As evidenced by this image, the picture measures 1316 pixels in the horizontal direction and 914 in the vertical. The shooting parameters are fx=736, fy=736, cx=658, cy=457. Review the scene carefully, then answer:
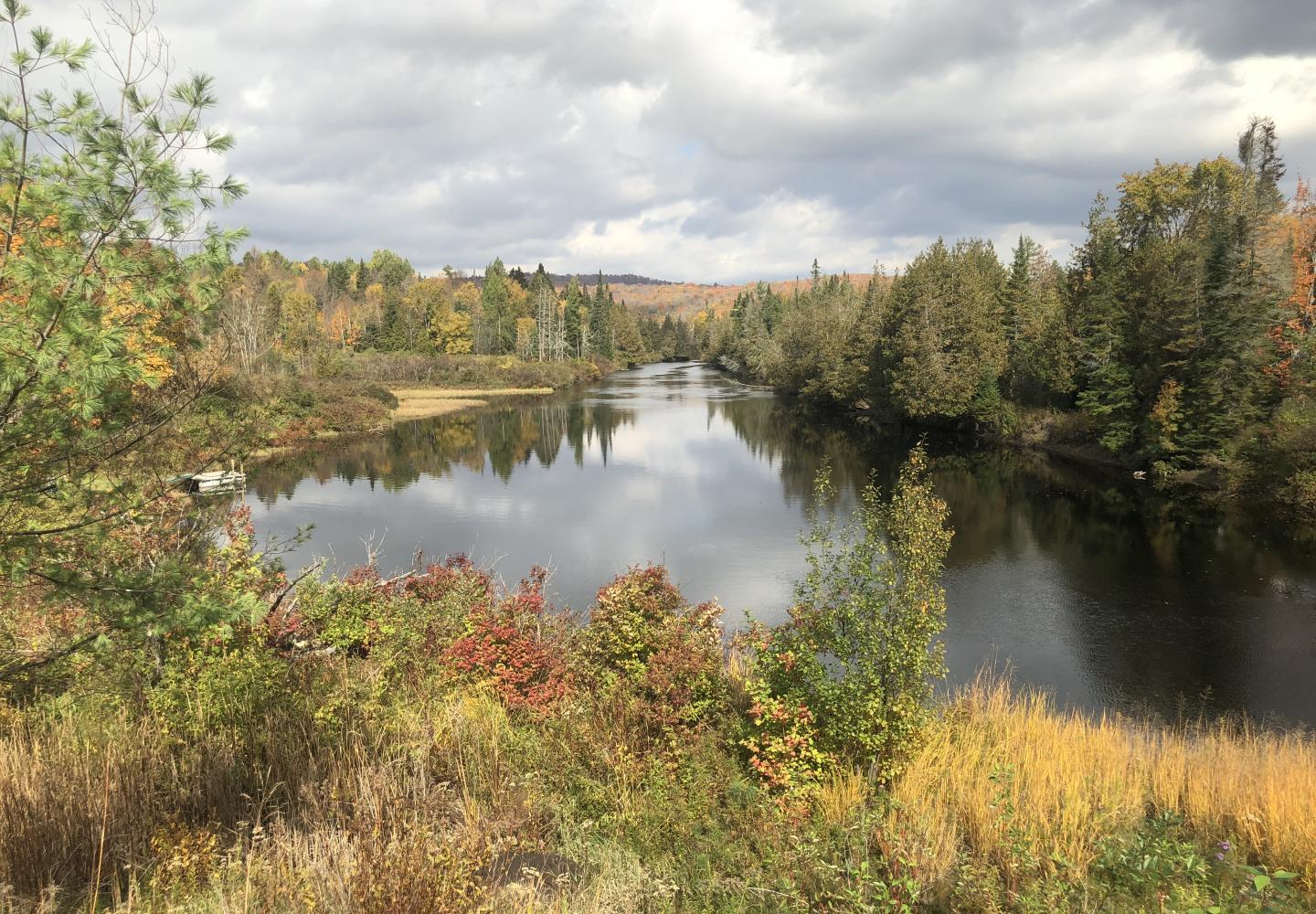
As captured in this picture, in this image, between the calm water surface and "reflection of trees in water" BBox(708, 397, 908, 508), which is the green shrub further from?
"reflection of trees in water" BBox(708, 397, 908, 508)

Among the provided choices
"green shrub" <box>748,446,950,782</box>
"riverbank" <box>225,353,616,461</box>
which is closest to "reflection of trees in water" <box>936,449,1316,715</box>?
"green shrub" <box>748,446,950,782</box>

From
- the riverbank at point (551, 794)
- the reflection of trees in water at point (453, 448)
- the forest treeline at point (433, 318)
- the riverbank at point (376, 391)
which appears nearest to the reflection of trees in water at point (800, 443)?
the reflection of trees in water at point (453, 448)

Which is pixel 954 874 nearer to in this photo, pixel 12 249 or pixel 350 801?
pixel 350 801

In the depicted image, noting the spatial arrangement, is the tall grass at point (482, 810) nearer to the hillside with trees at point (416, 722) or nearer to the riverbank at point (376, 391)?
the hillside with trees at point (416, 722)

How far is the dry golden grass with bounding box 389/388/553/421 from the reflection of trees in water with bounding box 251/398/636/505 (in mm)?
2742

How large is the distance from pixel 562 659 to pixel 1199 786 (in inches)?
335

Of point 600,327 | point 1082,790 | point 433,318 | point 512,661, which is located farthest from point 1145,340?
point 600,327

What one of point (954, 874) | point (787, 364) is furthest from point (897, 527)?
point (787, 364)

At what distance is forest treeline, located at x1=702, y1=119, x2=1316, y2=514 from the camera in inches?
1248

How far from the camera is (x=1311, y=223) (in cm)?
4369

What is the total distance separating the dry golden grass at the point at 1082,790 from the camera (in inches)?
294

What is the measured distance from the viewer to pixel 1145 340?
37.3m

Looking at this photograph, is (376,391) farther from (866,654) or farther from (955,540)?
(866,654)

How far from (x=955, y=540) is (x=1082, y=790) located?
62.9 ft
